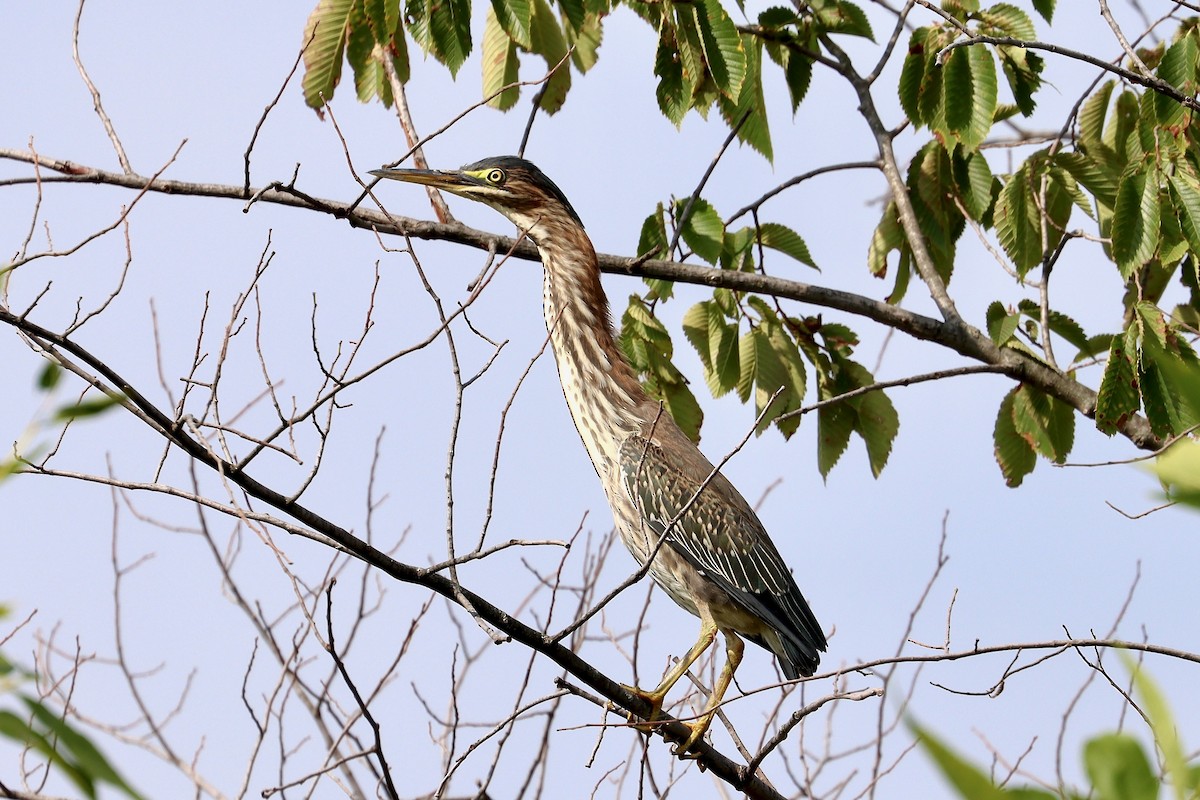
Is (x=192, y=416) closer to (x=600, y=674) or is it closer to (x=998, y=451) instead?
(x=600, y=674)

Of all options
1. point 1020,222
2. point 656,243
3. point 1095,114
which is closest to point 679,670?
point 656,243

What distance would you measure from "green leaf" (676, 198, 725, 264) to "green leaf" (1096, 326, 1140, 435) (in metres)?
1.37

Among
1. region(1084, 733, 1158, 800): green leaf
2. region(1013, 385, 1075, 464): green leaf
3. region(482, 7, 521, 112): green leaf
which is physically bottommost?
region(1084, 733, 1158, 800): green leaf

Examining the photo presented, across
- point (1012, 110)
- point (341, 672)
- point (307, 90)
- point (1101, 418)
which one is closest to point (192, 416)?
point (341, 672)

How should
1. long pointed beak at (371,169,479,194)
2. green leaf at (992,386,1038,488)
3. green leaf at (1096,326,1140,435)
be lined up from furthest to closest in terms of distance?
long pointed beak at (371,169,479,194) → green leaf at (992,386,1038,488) → green leaf at (1096,326,1140,435)

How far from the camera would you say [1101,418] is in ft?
12.6

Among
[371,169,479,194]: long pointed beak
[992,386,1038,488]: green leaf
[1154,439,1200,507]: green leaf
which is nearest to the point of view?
[1154,439,1200,507]: green leaf

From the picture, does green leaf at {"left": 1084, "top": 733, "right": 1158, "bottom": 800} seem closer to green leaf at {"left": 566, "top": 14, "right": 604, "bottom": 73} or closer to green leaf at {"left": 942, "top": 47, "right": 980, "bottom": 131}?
green leaf at {"left": 942, "top": 47, "right": 980, "bottom": 131}

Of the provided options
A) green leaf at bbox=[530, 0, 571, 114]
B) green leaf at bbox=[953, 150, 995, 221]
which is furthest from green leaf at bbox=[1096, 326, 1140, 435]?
green leaf at bbox=[530, 0, 571, 114]

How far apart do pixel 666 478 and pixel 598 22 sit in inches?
66.9

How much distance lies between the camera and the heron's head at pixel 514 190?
17.2 ft

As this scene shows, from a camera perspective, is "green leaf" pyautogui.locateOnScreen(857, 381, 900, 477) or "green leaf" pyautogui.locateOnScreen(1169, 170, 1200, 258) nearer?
Result: "green leaf" pyautogui.locateOnScreen(1169, 170, 1200, 258)

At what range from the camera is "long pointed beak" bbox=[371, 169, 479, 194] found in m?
4.97

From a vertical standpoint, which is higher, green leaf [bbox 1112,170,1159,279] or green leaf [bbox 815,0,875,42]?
green leaf [bbox 815,0,875,42]
